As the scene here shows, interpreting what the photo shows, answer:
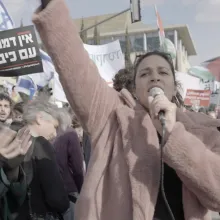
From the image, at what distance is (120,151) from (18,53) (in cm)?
446

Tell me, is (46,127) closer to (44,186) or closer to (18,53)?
(44,186)

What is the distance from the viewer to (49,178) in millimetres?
2283

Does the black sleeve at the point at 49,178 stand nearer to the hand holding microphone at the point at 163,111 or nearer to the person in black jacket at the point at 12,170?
the person in black jacket at the point at 12,170

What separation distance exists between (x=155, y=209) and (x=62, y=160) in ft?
7.00

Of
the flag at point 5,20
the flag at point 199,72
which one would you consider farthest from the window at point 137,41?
the flag at point 5,20

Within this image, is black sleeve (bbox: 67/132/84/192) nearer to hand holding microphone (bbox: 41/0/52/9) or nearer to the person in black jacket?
the person in black jacket

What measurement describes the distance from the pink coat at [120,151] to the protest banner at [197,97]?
1098 cm

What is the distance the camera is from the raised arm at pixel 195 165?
57.4 inches

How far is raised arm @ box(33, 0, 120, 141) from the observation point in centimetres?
150

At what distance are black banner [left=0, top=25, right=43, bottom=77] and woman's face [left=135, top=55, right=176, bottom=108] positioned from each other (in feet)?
12.9

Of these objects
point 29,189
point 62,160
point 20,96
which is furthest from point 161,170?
point 20,96

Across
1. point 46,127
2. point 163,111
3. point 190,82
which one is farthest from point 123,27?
point 163,111

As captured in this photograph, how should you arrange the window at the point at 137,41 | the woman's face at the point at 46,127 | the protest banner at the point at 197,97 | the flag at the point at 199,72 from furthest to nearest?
the window at the point at 137,41
the protest banner at the point at 197,97
the flag at the point at 199,72
the woman's face at the point at 46,127

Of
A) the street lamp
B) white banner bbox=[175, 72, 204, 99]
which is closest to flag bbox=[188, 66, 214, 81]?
white banner bbox=[175, 72, 204, 99]
